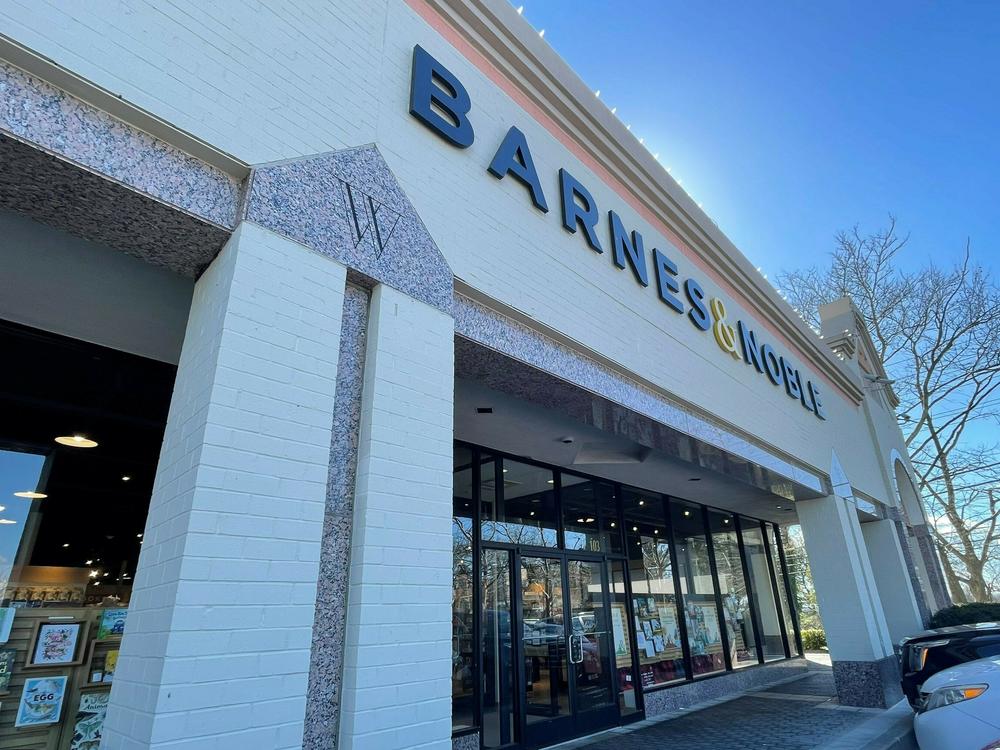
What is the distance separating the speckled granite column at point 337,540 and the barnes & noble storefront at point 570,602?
275 cm

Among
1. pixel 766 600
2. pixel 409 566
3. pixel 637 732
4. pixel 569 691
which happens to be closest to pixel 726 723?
pixel 637 732

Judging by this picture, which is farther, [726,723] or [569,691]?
[726,723]

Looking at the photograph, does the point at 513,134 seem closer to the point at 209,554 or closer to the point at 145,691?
the point at 209,554

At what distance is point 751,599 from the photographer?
44.4 feet

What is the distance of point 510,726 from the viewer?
→ 6887mm

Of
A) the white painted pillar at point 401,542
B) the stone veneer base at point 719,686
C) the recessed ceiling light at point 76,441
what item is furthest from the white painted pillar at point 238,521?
the stone veneer base at point 719,686

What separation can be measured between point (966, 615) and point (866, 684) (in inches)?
261

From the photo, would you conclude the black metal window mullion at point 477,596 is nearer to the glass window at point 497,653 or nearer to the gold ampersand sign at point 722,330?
the glass window at point 497,653

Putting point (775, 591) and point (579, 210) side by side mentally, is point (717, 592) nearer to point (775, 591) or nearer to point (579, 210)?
point (775, 591)

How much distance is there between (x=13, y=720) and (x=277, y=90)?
15.3 ft

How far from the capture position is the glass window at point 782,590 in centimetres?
1453

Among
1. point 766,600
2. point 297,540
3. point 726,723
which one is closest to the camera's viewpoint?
point 297,540

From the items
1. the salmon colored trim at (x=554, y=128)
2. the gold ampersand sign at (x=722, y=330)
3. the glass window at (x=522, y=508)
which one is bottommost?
the glass window at (x=522, y=508)

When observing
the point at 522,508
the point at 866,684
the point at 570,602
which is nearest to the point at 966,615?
the point at 866,684
